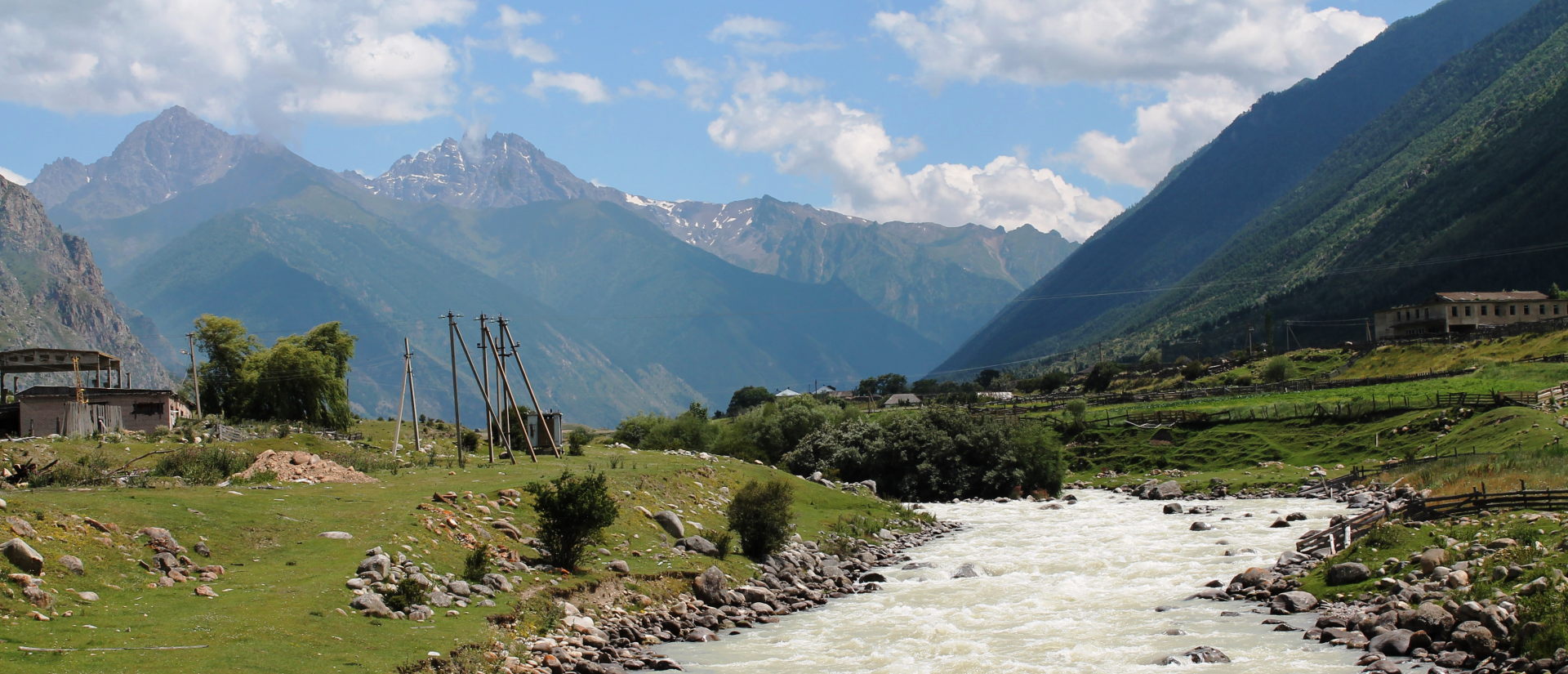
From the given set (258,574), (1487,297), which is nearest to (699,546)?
(258,574)

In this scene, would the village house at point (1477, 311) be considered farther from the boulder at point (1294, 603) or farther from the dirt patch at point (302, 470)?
the dirt patch at point (302, 470)

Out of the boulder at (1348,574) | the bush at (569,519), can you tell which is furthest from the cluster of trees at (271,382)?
the boulder at (1348,574)

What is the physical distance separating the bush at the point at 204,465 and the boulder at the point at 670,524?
1576 centimetres

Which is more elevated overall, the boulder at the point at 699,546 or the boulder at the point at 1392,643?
the boulder at the point at 699,546

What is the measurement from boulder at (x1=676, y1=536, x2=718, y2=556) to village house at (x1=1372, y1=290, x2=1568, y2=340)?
11310 centimetres

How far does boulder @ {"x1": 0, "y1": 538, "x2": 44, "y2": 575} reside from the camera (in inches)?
954

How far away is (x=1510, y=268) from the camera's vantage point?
185 meters

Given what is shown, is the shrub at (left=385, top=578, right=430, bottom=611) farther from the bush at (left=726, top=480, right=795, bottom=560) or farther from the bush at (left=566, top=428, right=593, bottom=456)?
the bush at (left=566, top=428, right=593, bottom=456)

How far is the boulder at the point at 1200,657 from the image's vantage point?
92.8ft

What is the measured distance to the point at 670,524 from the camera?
148ft

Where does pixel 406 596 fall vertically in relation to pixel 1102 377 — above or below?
below

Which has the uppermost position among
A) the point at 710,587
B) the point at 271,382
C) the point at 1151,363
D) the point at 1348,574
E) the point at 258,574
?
the point at 271,382

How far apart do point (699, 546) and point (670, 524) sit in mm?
3083

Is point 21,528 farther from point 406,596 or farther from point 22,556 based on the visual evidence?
point 406,596
